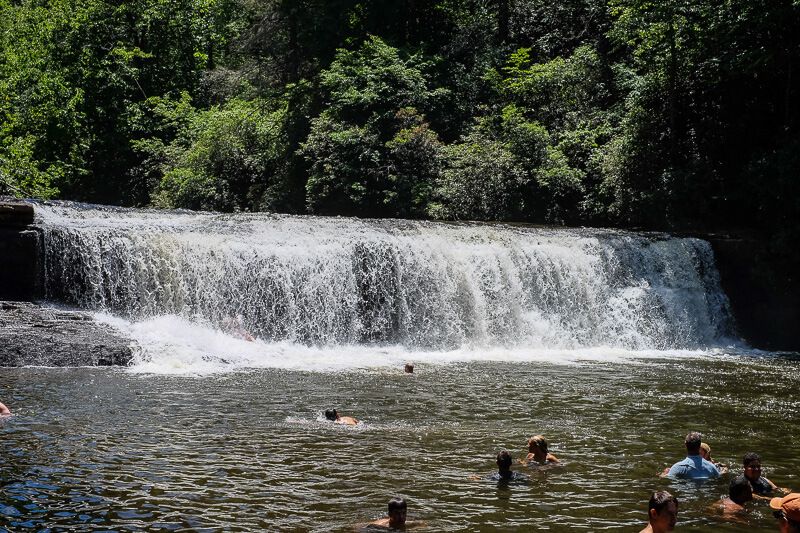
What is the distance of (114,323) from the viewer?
1905 centimetres

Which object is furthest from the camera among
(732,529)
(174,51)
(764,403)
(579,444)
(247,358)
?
(174,51)

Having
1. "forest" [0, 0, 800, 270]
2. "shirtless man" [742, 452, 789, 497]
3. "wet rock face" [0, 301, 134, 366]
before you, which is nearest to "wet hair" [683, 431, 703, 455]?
"shirtless man" [742, 452, 789, 497]

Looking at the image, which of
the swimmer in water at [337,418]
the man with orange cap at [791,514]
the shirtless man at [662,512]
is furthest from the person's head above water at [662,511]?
the swimmer in water at [337,418]

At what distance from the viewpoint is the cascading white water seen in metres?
20.7

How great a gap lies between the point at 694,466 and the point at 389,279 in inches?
548

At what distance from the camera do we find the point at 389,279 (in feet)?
75.5

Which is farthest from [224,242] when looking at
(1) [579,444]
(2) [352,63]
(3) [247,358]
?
(2) [352,63]

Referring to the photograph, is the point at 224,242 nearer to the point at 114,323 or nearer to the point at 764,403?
the point at 114,323

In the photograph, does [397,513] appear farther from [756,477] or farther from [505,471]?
[756,477]

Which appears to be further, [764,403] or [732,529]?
[764,403]

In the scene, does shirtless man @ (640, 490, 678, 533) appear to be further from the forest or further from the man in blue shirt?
the forest

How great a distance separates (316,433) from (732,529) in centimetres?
552

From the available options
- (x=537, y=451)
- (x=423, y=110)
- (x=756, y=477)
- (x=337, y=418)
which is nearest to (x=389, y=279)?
(x=337, y=418)

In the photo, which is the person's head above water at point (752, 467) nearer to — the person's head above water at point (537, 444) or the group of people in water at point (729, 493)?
the group of people in water at point (729, 493)
